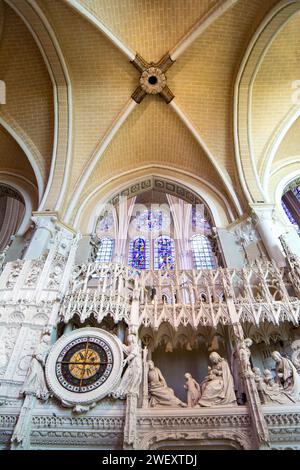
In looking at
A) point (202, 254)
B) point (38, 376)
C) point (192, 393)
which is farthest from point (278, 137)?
point (38, 376)

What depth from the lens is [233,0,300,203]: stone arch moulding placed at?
10469 mm

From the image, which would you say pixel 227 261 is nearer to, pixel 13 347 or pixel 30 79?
pixel 13 347

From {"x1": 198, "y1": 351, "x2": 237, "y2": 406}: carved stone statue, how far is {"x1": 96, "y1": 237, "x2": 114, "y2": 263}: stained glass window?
1189 cm

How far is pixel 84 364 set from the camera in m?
6.60

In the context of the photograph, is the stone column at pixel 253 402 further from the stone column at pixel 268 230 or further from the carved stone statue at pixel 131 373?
the stone column at pixel 268 230

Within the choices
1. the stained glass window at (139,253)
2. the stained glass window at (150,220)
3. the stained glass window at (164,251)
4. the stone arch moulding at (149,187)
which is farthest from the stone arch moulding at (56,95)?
the stained glass window at (150,220)

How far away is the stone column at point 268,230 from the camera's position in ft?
30.1

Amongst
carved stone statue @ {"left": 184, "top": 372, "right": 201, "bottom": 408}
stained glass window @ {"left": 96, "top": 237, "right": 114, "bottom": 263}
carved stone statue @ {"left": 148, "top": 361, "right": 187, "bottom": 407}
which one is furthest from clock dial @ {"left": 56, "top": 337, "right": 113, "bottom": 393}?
stained glass window @ {"left": 96, "top": 237, "right": 114, "bottom": 263}

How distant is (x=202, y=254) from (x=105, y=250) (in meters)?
6.32

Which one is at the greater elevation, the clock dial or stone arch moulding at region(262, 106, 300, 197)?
stone arch moulding at region(262, 106, 300, 197)

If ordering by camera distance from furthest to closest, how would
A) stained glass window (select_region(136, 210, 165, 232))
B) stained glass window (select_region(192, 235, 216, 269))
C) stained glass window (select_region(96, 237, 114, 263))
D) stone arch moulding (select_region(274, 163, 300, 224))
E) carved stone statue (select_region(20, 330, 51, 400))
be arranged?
stained glass window (select_region(136, 210, 165, 232))
stained glass window (select_region(96, 237, 114, 263))
stained glass window (select_region(192, 235, 216, 269))
stone arch moulding (select_region(274, 163, 300, 224))
carved stone statue (select_region(20, 330, 51, 400))

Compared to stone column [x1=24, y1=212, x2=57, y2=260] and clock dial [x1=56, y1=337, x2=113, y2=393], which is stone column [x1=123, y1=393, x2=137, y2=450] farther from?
stone column [x1=24, y1=212, x2=57, y2=260]
